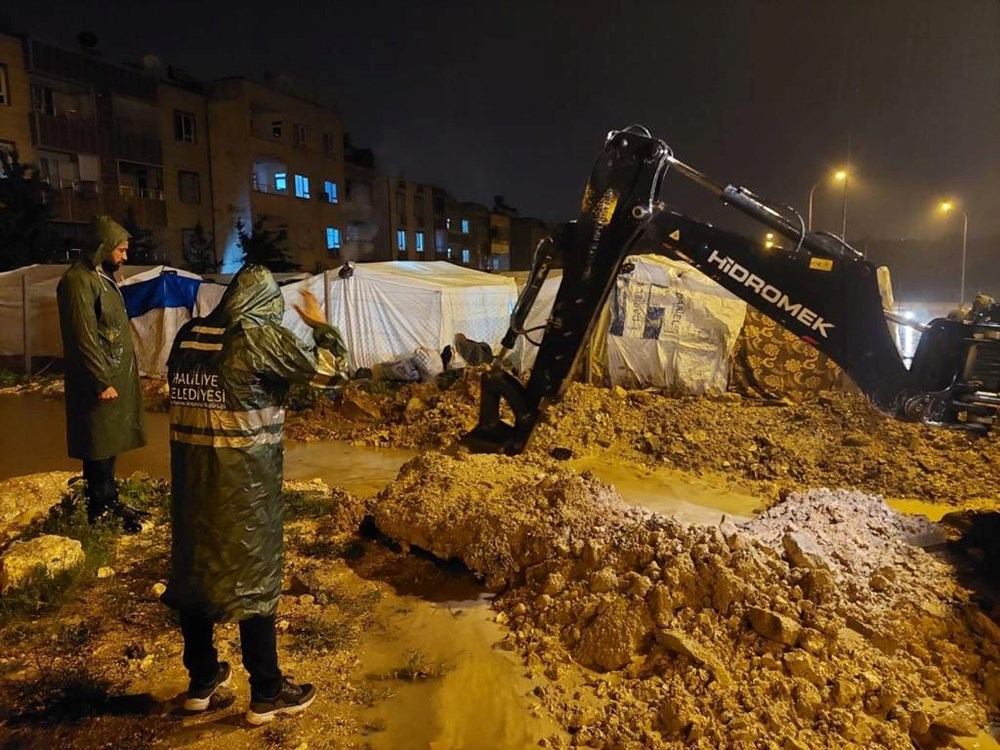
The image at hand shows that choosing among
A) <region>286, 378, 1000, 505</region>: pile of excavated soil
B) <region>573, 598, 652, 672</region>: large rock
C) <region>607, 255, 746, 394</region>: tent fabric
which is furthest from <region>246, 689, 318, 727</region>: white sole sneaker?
<region>607, 255, 746, 394</region>: tent fabric

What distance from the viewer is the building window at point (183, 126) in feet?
80.9

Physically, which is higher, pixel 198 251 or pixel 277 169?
pixel 277 169

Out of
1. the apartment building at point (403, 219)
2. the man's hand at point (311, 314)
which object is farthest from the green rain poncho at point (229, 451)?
the apartment building at point (403, 219)

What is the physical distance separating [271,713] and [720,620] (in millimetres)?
→ 2251

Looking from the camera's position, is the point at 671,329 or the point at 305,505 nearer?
Answer: the point at 305,505

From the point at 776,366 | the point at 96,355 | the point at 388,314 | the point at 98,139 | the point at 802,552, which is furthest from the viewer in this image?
the point at 98,139

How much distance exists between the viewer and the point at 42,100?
67.5 feet

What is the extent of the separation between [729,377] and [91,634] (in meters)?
9.71

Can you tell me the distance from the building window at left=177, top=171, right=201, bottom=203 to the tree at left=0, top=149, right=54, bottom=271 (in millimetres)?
7599

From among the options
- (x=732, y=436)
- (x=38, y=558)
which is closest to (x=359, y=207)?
(x=732, y=436)

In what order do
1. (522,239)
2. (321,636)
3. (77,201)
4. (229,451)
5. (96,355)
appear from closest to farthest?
→ 1. (229,451)
2. (321,636)
3. (96,355)
4. (77,201)
5. (522,239)

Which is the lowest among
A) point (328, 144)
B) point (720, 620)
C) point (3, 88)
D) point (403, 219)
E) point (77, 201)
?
point (720, 620)

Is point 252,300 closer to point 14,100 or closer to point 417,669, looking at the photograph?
point 417,669

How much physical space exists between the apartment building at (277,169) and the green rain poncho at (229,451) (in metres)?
24.9
